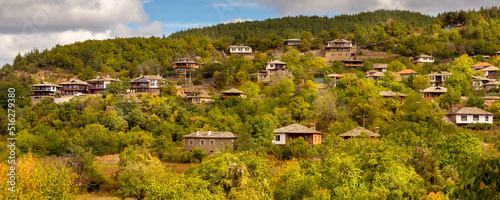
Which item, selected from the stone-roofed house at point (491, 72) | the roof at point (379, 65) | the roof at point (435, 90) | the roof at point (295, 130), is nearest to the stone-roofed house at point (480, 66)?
the stone-roofed house at point (491, 72)

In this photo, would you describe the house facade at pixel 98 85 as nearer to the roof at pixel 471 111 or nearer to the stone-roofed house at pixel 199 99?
the stone-roofed house at pixel 199 99

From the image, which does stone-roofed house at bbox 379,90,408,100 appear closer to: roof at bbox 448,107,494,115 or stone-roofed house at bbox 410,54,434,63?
roof at bbox 448,107,494,115

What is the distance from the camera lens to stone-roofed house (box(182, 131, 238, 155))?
5391 centimetres

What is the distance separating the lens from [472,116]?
5781 cm

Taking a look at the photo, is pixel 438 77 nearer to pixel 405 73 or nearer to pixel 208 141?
pixel 405 73

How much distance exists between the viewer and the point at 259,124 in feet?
187

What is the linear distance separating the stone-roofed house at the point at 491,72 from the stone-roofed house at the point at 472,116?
27.4 metres

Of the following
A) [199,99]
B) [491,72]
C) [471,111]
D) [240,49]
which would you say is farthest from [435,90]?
[240,49]

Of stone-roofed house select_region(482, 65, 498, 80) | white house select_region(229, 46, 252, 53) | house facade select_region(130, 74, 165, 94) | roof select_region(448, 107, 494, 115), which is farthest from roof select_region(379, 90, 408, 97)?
white house select_region(229, 46, 252, 53)

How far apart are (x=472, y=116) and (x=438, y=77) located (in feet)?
79.4

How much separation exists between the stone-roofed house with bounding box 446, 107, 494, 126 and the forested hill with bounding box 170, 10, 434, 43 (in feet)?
242

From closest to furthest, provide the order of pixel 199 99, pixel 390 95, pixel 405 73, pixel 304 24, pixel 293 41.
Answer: pixel 390 95
pixel 199 99
pixel 405 73
pixel 293 41
pixel 304 24

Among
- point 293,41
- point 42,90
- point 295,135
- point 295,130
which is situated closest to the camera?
point 295,130

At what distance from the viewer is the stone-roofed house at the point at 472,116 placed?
189 ft
